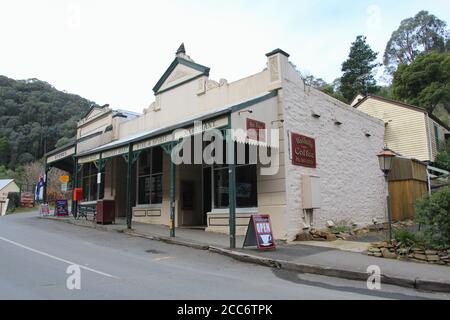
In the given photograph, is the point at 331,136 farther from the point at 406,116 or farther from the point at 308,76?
the point at 308,76

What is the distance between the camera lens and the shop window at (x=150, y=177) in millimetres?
18125

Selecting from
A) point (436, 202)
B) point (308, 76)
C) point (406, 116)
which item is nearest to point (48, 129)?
point (308, 76)

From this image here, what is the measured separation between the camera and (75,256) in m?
9.88

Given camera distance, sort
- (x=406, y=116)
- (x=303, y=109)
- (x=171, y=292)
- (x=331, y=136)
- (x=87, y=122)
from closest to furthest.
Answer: (x=171, y=292) → (x=303, y=109) → (x=331, y=136) → (x=406, y=116) → (x=87, y=122)

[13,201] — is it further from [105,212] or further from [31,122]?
[31,122]

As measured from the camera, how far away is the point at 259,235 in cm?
1088

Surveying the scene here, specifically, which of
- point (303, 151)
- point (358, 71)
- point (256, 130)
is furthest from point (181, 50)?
point (358, 71)

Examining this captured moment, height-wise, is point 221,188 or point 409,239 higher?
point 221,188

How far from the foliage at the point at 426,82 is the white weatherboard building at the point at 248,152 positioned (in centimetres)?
1893

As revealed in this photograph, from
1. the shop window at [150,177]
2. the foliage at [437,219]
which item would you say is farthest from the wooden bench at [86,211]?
the foliage at [437,219]

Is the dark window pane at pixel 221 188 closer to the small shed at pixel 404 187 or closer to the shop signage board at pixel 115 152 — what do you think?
the shop signage board at pixel 115 152

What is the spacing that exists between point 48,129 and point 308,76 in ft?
150

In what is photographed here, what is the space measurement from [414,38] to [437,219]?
69854 mm
